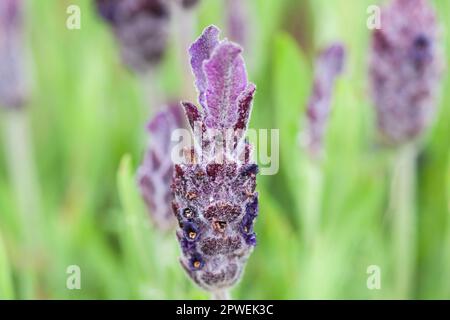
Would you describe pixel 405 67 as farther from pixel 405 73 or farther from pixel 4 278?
pixel 4 278

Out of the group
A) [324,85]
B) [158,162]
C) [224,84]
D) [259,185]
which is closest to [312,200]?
[259,185]

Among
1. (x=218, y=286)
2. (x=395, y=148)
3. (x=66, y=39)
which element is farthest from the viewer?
(x=66, y=39)

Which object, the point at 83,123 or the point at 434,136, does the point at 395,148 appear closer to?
the point at 434,136

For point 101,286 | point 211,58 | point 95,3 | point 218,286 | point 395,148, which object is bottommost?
point 101,286

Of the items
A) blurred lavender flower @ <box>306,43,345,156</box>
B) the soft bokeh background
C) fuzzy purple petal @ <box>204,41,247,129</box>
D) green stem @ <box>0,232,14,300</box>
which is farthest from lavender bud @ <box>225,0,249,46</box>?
fuzzy purple petal @ <box>204,41,247,129</box>

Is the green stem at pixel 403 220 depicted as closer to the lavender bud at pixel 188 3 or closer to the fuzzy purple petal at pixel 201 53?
the lavender bud at pixel 188 3

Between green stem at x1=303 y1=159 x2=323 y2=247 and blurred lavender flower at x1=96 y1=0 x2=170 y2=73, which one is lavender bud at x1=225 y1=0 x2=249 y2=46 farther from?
green stem at x1=303 y1=159 x2=323 y2=247
